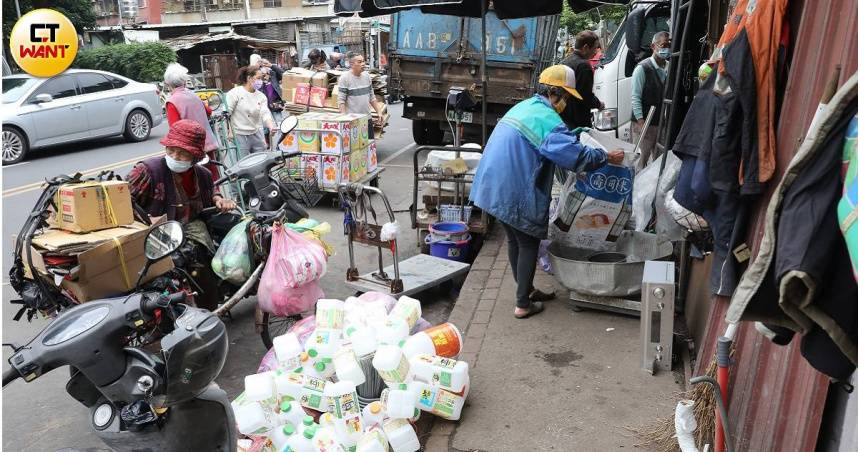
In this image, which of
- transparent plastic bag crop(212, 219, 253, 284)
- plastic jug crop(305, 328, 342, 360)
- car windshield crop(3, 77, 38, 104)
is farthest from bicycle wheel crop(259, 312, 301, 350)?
car windshield crop(3, 77, 38, 104)

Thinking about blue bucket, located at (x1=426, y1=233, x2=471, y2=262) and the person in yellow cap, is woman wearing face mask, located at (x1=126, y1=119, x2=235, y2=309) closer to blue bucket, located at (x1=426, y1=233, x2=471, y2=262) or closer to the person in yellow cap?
the person in yellow cap

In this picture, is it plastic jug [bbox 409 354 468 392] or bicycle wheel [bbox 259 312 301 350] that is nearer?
plastic jug [bbox 409 354 468 392]

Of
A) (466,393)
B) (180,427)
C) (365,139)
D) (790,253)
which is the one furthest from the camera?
(365,139)

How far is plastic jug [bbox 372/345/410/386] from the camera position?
11.5 feet

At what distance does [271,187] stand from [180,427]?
9.07 feet

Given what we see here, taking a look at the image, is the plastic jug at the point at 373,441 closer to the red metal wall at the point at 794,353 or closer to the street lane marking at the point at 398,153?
the red metal wall at the point at 794,353

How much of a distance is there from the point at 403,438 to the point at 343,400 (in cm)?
36

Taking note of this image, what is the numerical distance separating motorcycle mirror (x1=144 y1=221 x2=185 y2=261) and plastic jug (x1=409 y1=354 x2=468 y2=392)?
1406 millimetres

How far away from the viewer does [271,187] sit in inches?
199

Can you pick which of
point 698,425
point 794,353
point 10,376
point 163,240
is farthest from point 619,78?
point 10,376

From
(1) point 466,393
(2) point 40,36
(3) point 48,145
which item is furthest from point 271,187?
(2) point 40,36

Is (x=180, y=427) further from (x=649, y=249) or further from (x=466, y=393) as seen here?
(x=649, y=249)

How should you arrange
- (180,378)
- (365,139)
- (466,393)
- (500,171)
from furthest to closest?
1. (365,139)
2. (500,171)
3. (466,393)
4. (180,378)

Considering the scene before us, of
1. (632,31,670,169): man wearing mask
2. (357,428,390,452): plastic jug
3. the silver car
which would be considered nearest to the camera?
(357,428,390,452): plastic jug
